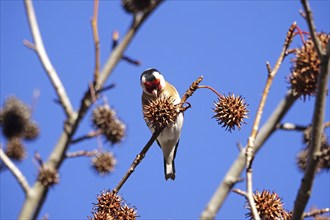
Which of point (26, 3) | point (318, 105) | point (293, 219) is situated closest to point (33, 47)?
point (26, 3)

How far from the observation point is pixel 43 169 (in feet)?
5.06

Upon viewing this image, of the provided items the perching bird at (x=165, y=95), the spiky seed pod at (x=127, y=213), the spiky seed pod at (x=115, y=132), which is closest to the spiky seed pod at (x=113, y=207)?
the spiky seed pod at (x=127, y=213)

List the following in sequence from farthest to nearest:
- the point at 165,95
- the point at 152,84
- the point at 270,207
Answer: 1. the point at 152,84
2. the point at 165,95
3. the point at 270,207

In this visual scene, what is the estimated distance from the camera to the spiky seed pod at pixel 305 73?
5.59ft

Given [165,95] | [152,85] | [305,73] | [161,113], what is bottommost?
[305,73]

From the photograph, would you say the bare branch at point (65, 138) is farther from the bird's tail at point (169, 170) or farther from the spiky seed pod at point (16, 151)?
the bird's tail at point (169, 170)

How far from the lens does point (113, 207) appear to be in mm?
2387

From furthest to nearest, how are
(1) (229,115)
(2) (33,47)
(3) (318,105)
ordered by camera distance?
(1) (229,115)
(2) (33,47)
(3) (318,105)

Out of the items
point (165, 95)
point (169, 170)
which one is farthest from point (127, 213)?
point (169, 170)

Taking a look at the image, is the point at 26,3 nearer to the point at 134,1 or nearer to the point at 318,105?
the point at 134,1

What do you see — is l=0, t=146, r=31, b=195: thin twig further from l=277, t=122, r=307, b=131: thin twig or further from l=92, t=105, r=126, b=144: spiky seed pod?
l=277, t=122, r=307, b=131: thin twig

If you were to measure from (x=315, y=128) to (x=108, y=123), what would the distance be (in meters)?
1.13

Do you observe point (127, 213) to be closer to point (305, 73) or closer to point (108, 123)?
point (108, 123)

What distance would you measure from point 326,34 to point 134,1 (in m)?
0.90
